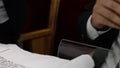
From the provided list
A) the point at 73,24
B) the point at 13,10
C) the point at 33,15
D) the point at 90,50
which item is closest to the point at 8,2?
the point at 13,10

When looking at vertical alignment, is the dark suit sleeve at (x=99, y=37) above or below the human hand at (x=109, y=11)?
below

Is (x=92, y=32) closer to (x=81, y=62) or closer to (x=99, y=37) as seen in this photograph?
(x=99, y=37)

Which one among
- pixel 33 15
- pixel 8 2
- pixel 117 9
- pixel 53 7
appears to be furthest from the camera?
pixel 33 15

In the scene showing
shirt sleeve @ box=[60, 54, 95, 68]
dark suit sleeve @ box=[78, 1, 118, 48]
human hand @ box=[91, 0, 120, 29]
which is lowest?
dark suit sleeve @ box=[78, 1, 118, 48]

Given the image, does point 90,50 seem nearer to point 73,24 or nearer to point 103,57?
point 103,57

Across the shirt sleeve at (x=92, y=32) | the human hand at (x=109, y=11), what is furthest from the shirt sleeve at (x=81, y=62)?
the shirt sleeve at (x=92, y=32)

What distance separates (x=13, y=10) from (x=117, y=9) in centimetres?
45

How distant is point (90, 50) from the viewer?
55cm

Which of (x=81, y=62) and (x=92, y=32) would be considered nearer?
(x=81, y=62)

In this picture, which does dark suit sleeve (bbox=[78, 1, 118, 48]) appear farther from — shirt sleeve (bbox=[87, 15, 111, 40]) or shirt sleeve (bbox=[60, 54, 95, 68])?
shirt sleeve (bbox=[60, 54, 95, 68])

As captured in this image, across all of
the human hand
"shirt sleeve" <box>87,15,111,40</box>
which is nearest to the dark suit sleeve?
"shirt sleeve" <box>87,15,111,40</box>

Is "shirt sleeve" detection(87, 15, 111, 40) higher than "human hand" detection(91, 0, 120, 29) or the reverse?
the reverse

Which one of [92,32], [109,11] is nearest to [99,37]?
[92,32]

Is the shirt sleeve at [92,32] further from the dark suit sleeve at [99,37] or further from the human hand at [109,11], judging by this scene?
the human hand at [109,11]
